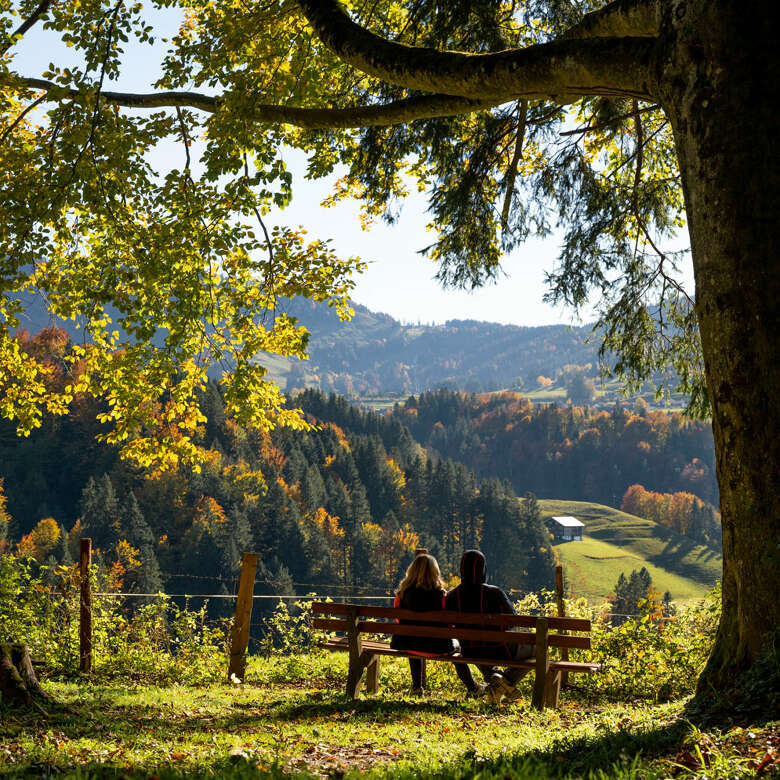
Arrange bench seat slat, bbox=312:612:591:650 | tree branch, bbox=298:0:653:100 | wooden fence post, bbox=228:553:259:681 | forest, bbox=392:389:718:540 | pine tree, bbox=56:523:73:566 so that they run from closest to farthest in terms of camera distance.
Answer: tree branch, bbox=298:0:653:100
bench seat slat, bbox=312:612:591:650
wooden fence post, bbox=228:553:259:681
pine tree, bbox=56:523:73:566
forest, bbox=392:389:718:540

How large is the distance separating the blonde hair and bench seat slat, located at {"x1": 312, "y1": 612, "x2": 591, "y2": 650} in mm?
527

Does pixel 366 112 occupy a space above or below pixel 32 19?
below

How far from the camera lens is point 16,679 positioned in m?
4.83

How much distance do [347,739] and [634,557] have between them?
139 m

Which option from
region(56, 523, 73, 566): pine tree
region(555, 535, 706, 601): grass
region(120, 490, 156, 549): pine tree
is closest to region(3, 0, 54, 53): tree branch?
region(56, 523, 73, 566): pine tree

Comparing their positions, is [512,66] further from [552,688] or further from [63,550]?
[63,550]

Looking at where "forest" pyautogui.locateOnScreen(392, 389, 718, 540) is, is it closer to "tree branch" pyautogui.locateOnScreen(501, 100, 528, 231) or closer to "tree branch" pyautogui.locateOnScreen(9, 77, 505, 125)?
"tree branch" pyautogui.locateOnScreen(501, 100, 528, 231)

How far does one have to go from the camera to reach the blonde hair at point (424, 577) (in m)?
6.93

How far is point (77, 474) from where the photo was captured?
303ft

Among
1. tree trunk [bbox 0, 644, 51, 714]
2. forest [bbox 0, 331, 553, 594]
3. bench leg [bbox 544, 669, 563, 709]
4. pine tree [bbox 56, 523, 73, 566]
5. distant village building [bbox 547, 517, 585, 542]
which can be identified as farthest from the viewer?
distant village building [bbox 547, 517, 585, 542]

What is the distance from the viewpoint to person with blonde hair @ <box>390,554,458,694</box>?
22.0 feet

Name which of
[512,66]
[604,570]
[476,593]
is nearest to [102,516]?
[476,593]

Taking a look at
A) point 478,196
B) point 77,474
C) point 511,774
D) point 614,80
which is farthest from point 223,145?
point 77,474

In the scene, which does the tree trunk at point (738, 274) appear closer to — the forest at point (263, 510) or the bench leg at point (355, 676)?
the bench leg at point (355, 676)
